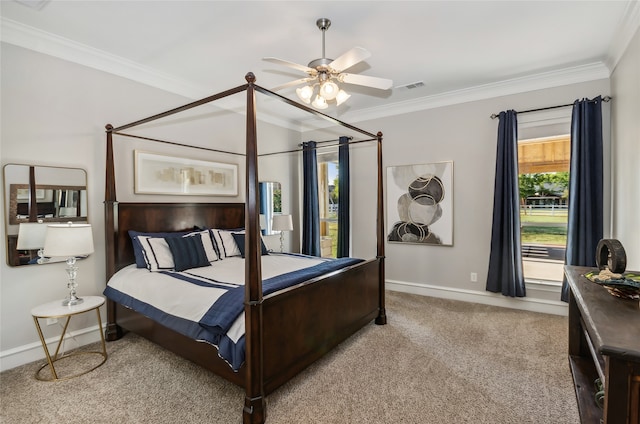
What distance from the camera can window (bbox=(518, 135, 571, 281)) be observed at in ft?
12.1

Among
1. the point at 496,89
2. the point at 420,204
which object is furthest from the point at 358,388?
the point at 496,89

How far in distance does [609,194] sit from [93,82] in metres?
5.37

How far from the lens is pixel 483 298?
13.2ft

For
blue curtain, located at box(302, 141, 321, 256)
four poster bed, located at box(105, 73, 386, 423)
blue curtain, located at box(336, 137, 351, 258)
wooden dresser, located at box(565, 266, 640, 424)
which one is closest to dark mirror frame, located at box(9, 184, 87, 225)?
four poster bed, located at box(105, 73, 386, 423)

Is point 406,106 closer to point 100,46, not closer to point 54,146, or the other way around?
point 100,46

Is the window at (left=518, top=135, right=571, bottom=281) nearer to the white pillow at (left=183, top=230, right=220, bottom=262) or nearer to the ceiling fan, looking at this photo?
the ceiling fan

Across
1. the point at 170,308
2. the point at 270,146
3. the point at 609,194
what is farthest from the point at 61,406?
the point at 609,194

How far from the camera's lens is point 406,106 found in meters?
4.46

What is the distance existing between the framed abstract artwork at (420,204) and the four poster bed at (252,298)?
4.11ft

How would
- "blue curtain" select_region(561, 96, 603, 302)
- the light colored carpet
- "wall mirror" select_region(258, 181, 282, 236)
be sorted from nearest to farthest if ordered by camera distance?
the light colored carpet, "blue curtain" select_region(561, 96, 603, 302), "wall mirror" select_region(258, 181, 282, 236)

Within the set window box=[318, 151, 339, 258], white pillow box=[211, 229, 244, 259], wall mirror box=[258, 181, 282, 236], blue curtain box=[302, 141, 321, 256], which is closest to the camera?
white pillow box=[211, 229, 244, 259]

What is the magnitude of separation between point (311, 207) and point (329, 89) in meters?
2.84

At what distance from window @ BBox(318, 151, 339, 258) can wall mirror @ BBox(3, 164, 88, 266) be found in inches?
135

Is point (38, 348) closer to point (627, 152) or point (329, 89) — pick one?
point (329, 89)
